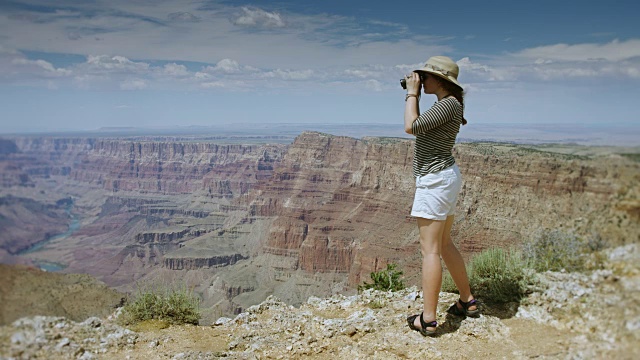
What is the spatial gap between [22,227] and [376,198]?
201 feet

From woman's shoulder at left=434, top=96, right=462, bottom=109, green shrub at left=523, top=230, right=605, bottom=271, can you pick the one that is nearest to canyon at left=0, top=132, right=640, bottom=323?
green shrub at left=523, top=230, right=605, bottom=271

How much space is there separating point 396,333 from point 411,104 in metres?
2.07

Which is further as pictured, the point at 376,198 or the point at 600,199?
the point at 376,198

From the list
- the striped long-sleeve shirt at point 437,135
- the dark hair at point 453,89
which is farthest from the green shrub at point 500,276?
the dark hair at point 453,89

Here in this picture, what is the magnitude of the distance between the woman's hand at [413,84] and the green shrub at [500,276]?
2137 mm

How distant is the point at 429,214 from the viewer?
3.79 metres

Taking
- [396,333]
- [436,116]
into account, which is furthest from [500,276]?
[436,116]

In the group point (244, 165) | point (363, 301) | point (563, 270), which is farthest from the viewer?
point (244, 165)

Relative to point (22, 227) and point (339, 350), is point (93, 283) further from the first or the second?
point (339, 350)

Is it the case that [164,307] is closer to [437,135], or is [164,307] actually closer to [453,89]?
[437,135]

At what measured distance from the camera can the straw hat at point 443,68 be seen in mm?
3826

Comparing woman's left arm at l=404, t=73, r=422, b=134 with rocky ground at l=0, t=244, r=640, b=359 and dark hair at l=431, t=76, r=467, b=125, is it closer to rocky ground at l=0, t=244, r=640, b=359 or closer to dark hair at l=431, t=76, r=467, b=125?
dark hair at l=431, t=76, r=467, b=125

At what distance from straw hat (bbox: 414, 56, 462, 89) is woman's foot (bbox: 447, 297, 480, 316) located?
2045 mm

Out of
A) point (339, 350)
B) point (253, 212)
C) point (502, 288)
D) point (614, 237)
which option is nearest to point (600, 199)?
point (614, 237)
